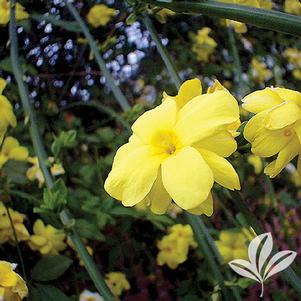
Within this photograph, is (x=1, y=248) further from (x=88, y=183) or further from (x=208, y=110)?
(x=208, y=110)

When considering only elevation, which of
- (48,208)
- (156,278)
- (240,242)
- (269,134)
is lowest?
(156,278)

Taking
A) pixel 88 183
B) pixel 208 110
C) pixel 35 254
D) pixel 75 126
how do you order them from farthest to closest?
pixel 75 126 < pixel 88 183 < pixel 35 254 < pixel 208 110

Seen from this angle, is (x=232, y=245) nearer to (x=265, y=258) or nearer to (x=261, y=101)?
(x=265, y=258)

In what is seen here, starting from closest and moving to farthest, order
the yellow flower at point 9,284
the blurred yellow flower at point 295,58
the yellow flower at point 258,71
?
the yellow flower at point 9,284
the yellow flower at point 258,71
the blurred yellow flower at point 295,58

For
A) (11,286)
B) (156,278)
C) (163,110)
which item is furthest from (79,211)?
(163,110)

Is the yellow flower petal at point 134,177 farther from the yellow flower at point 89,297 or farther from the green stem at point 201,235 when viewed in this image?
the yellow flower at point 89,297

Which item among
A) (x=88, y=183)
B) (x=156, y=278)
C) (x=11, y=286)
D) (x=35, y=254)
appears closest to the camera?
(x=11, y=286)

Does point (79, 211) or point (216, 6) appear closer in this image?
point (216, 6)

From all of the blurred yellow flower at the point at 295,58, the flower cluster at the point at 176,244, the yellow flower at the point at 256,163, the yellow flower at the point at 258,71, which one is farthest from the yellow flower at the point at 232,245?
the blurred yellow flower at the point at 295,58
